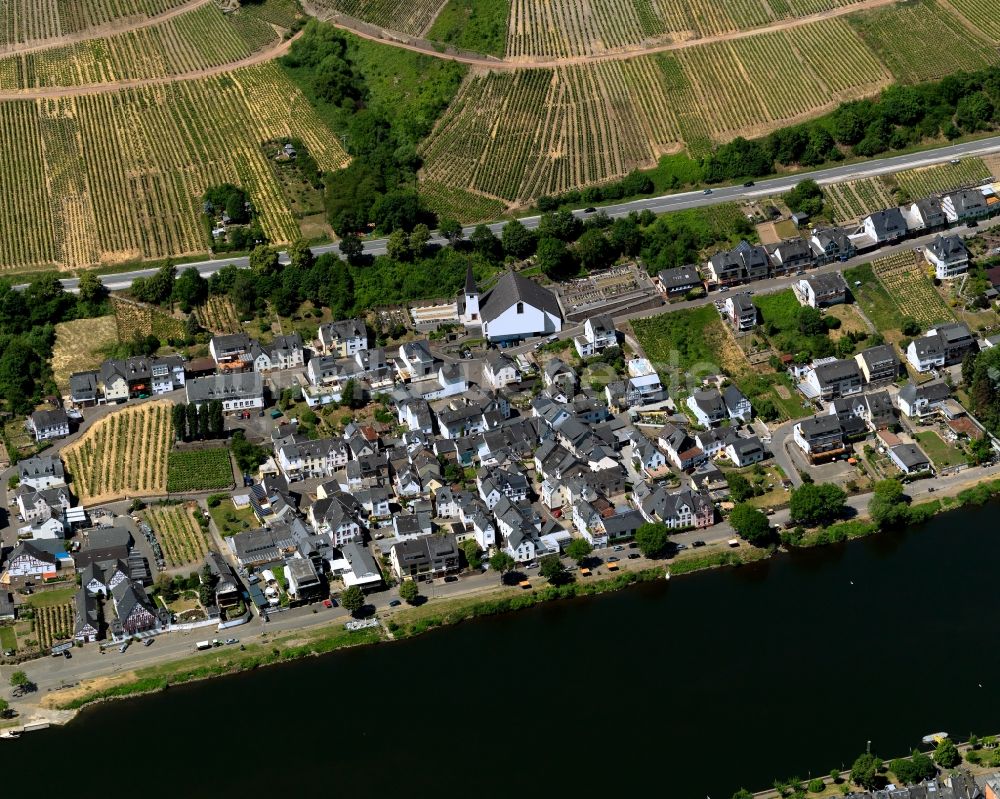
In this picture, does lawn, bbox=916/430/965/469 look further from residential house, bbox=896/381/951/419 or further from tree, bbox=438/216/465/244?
tree, bbox=438/216/465/244

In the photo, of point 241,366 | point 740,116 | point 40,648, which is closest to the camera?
point 40,648

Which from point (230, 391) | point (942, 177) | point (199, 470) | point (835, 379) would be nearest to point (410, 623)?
point (199, 470)

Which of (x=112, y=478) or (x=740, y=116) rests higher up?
(x=740, y=116)

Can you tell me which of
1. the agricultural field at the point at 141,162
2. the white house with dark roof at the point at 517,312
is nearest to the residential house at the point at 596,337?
the white house with dark roof at the point at 517,312

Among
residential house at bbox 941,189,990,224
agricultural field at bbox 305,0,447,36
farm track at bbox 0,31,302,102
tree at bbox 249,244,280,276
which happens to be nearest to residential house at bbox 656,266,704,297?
residential house at bbox 941,189,990,224

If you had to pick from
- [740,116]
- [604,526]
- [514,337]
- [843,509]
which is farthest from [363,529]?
[740,116]

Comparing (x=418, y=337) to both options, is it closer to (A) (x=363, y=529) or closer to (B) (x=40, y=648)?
(A) (x=363, y=529)
